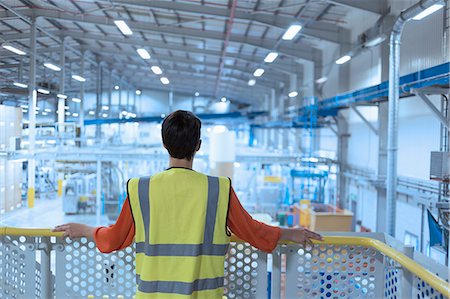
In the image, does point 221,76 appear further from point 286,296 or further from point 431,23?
point 286,296

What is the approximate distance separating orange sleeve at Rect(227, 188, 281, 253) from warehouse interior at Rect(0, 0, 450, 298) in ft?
1.09

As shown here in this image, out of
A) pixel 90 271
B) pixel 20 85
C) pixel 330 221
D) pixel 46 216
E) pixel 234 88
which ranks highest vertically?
pixel 234 88

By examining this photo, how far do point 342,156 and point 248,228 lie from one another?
10.5 meters

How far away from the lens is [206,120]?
15750mm

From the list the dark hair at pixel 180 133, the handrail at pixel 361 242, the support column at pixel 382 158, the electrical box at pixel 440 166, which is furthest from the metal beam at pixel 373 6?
the dark hair at pixel 180 133

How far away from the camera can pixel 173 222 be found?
1.31 m

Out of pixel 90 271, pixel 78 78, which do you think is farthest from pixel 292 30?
pixel 90 271

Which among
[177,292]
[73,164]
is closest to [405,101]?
[177,292]

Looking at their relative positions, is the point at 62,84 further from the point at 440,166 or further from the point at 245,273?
the point at 245,273

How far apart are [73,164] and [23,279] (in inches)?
388

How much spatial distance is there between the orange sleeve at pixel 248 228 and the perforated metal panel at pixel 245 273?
21 centimetres

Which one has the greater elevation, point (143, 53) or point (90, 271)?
point (143, 53)

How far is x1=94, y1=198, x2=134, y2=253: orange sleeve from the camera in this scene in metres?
1.38

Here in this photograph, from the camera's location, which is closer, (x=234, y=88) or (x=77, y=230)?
(x=77, y=230)
